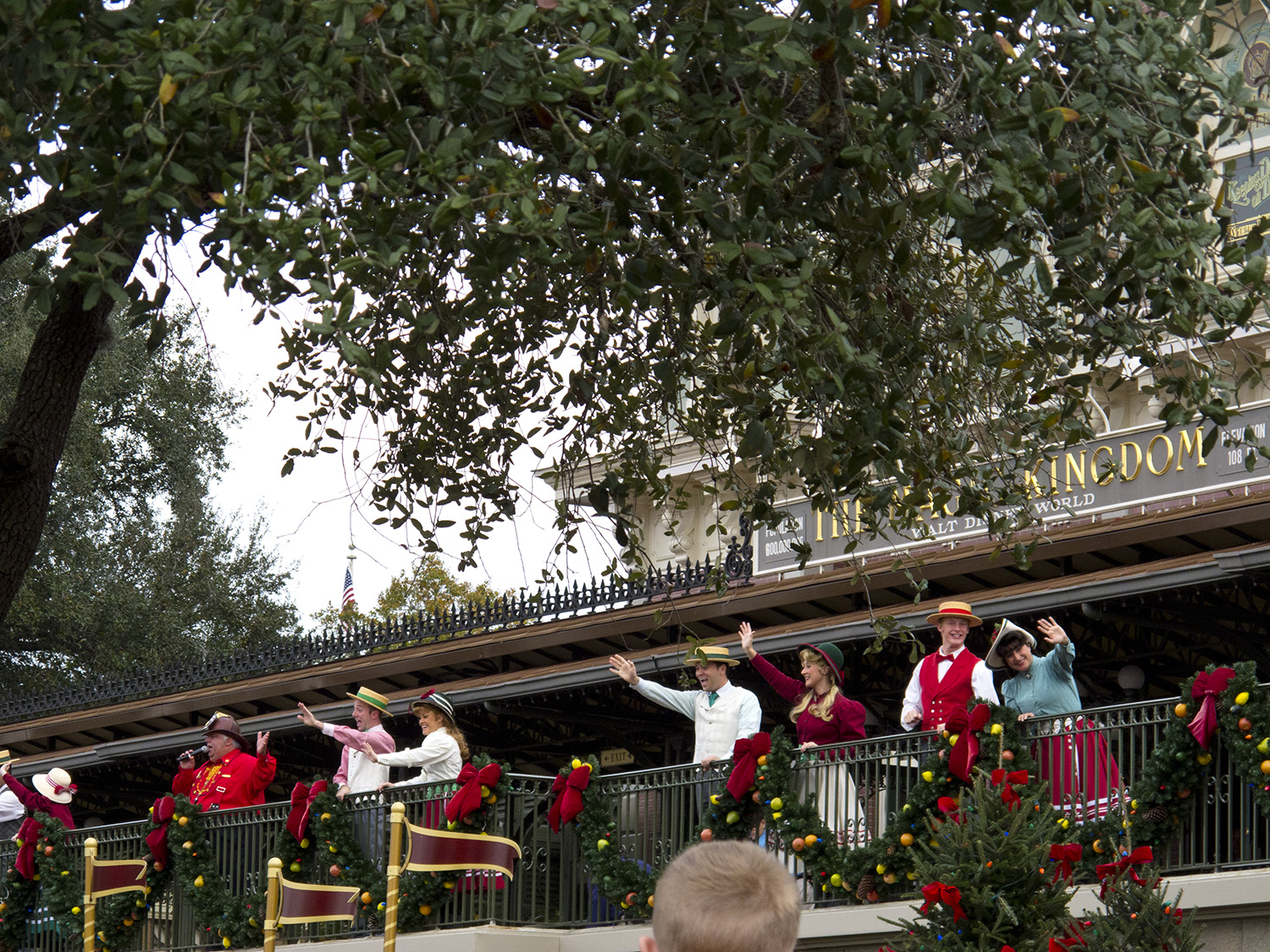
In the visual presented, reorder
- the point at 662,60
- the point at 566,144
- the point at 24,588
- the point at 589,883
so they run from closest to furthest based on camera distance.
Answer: the point at 662,60, the point at 566,144, the point at 589,883, the point at 24,588

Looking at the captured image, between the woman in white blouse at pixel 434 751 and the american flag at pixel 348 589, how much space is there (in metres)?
22.9

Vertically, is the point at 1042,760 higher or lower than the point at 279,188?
lower

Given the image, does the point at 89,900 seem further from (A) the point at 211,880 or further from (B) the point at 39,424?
(B) the point at 39,424

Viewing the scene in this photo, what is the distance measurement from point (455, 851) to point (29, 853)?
5.35m

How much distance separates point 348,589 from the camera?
37.0 metres

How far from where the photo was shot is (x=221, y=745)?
14.9m

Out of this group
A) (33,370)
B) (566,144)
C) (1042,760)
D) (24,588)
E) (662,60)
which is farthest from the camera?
(24,588)

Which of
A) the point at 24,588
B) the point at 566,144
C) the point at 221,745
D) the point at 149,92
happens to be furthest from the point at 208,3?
the point at 24,588

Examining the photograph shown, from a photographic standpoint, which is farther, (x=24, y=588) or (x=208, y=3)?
(x=24, y=588)

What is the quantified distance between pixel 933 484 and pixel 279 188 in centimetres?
392

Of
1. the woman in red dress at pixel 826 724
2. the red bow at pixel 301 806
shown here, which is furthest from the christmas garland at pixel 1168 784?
the red bow at pixel 301 806

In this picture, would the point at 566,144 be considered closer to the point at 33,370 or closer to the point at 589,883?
the point at 33,370

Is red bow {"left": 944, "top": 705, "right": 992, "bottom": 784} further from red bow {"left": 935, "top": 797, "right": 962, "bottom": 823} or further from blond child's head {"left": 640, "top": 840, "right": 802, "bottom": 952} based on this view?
blond child's head {"left": 640, "top": 840, "right": 802, "bottom": 952}

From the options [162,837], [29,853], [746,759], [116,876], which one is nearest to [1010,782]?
[746,759]
